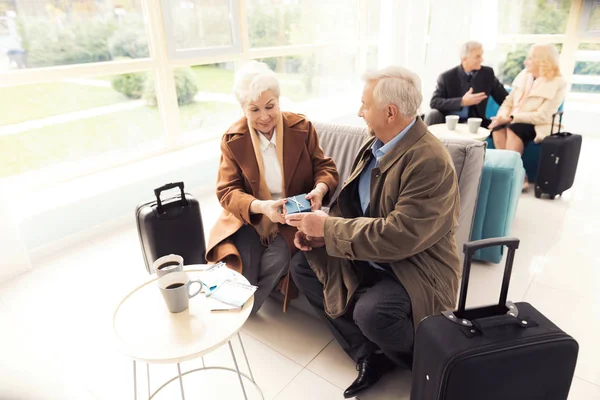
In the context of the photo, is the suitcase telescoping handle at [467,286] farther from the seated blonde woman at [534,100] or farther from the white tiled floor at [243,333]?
the seated blonde woman at [534,100]

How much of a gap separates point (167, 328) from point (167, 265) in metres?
0.22

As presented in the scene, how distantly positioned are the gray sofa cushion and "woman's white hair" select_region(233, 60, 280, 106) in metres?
0.56

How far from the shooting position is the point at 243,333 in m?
1.94

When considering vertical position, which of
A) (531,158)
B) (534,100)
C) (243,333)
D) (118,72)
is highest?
(118,72)

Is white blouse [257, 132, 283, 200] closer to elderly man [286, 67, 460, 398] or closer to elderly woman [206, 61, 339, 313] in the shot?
elderly woman [206, 61, 339, 313]

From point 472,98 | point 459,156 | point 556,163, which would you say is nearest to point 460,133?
point 472,98

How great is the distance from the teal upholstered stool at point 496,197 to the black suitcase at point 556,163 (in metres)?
1.07

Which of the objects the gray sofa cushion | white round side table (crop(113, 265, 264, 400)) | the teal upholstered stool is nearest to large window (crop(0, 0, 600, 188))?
the gray sofa cushion

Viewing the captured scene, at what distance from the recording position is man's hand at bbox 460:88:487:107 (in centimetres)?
358

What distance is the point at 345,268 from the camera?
160 cm

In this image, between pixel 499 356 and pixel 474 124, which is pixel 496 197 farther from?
pixel 499 356

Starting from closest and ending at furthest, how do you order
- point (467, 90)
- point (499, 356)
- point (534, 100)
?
point (499, 356) → point (534, 100) → point (467, 90)

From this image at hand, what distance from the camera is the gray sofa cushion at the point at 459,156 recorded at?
1.87 metres

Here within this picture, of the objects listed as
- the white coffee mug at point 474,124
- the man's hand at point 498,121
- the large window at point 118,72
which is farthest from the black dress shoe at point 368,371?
the man's hand at point 498,121
